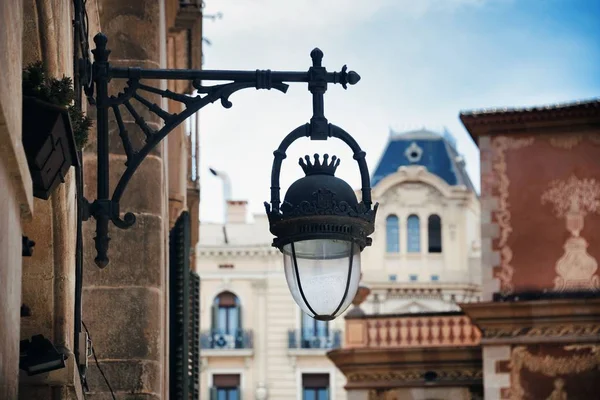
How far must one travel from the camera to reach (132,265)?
1298cm

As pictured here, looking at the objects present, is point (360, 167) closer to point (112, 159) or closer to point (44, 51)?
point (44, 51)

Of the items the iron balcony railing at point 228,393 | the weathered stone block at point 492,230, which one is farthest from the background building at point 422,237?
the weathered stone block at point 492,230

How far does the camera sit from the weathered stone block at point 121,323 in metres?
12.6

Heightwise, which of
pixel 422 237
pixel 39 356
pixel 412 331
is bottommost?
pixel 39 356

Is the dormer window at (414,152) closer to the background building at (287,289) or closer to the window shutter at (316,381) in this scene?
the background building at (287,289)

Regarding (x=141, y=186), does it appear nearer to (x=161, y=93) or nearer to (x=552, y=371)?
(x=161, y=93)

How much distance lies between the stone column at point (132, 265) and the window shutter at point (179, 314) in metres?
2.21

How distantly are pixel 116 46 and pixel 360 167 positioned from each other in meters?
4.94

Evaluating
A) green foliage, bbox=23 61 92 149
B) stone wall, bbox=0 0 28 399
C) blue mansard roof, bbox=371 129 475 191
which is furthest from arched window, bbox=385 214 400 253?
stone wall, bbox=0 0 28 399

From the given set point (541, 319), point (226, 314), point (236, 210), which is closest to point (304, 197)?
point (541, 319)

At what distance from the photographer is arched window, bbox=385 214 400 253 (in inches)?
2443

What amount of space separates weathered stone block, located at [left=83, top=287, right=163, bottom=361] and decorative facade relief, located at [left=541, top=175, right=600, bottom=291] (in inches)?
671

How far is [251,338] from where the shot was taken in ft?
188

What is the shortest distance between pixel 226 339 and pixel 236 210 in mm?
5820
